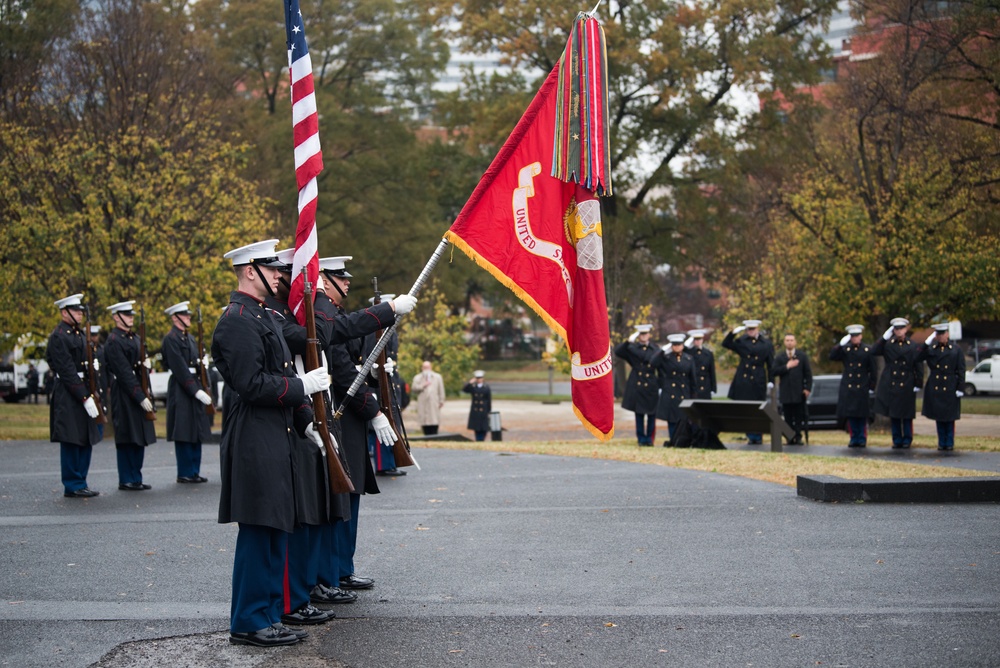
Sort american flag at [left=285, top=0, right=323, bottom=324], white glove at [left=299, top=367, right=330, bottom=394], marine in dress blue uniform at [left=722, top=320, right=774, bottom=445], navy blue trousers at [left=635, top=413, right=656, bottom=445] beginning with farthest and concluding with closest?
marine in dress blue uniform at [left=722, top=320, right=774, bottom=445] → navy blue trousers at [left=635, top=413, right=656, bottom=445] → american flag at [left=285, top=0, right=323, bottom=324] → white glove at [left=299, top=367, right=330, bottom=394]

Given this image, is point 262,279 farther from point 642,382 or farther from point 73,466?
point 642,382

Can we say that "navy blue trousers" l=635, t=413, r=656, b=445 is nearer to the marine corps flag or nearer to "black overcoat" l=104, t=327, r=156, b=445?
"black overcoat" l=104, t=327, r=156, b=445

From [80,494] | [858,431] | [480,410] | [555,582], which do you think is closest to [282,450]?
[555,582]

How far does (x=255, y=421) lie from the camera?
6.26m

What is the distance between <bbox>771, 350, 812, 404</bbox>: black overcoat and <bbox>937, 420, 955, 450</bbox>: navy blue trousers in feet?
10.2

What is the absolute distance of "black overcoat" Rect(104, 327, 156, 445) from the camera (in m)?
13.0

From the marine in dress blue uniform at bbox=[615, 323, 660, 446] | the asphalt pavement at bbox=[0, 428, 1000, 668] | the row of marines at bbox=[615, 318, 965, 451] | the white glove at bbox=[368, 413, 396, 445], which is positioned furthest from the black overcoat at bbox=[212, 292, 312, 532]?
the marine in dress blue uniform at bbox=[615, 323, 660, 446]

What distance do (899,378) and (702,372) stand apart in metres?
3.41

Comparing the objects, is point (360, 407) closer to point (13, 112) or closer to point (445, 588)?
point (445, 588)

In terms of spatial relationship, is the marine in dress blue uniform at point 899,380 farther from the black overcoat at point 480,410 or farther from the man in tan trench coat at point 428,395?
the man in tan trench coat at point 428,395

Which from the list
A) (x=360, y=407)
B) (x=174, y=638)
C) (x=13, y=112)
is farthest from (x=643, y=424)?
(x=13, y=112)

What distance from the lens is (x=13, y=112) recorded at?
93.9ft

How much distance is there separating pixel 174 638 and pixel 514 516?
459cm

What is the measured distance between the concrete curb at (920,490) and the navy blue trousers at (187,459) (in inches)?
286
